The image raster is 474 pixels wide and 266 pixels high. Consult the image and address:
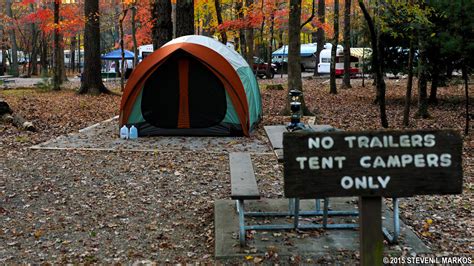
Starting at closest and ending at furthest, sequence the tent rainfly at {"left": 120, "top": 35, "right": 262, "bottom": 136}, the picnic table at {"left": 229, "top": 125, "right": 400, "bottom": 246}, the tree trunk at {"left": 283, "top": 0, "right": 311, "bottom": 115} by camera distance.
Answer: the picnic table at {"left": 229, "top": 125, "right": 400, "bottom": 246} → the tent rainfly at {"left": 120, "top": 35, "right": 262, "bottom": 136} → the tree trunk at {"left": 283, "top": 0, "right": 311, "bottom": 115}

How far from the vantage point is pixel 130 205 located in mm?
6242

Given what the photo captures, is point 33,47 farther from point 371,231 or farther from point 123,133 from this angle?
point 371,231

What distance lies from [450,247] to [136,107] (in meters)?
7.72

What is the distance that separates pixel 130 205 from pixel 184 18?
10471mm

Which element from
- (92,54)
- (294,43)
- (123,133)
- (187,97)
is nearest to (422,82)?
(294,43)

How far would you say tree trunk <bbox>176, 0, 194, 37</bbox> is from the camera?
15672 mm

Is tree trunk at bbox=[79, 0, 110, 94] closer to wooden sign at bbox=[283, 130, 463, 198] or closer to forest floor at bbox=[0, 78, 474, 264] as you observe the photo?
forest floor at bbox=[0, 78, 474, 264]

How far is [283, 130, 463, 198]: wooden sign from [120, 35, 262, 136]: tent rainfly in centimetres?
737

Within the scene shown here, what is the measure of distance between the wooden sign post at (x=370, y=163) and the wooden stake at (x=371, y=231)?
0.04m

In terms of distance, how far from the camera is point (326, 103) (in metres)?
18.3

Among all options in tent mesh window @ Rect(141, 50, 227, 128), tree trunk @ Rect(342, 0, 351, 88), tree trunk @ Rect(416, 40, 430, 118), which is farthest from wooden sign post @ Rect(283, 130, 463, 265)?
tree trunk @ Rect(342, 0, 351, 88)

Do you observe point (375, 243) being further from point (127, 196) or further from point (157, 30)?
point (157, 30)

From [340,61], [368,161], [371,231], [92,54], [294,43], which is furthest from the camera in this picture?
[340,61]

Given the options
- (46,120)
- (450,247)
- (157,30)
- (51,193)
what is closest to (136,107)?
(46,120)
